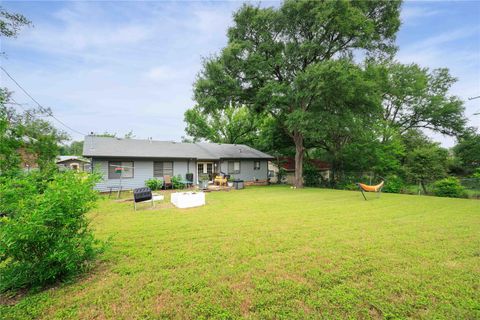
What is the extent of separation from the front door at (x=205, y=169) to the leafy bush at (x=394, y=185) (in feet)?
42.7

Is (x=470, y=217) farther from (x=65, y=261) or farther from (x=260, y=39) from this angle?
(x=260, y=39)

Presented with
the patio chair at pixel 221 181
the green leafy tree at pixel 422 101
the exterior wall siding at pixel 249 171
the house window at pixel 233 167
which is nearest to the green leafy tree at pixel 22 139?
the patio chair at pixel 221 181

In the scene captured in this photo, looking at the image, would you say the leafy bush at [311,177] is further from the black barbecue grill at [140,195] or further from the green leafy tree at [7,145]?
the green leafy tree at [7,145]

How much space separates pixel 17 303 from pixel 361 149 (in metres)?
19.3

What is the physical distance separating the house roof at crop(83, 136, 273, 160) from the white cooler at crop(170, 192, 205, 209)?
23.2ft

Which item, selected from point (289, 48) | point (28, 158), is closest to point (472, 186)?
point (289, 48)

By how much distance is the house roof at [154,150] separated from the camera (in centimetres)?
1320

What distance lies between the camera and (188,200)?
26.7 feet

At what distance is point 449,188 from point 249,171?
44.5 feet

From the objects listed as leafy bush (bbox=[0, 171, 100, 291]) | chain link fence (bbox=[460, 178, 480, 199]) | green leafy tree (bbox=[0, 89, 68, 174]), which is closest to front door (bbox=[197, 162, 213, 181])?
green leafy tree (bbox=[0, 89, 68, 174])

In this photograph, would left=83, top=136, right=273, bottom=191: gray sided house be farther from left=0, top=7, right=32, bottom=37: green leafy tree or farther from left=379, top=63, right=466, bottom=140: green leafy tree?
left=379, top=63, right=466, bottom=140: green leafy tree

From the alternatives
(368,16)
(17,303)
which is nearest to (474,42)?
(368,16)

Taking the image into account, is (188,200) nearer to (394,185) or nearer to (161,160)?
(161,160)

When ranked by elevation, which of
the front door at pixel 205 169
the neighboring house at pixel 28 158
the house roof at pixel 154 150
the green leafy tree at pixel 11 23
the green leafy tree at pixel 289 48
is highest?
the green leafy tree at pixel 289 48
